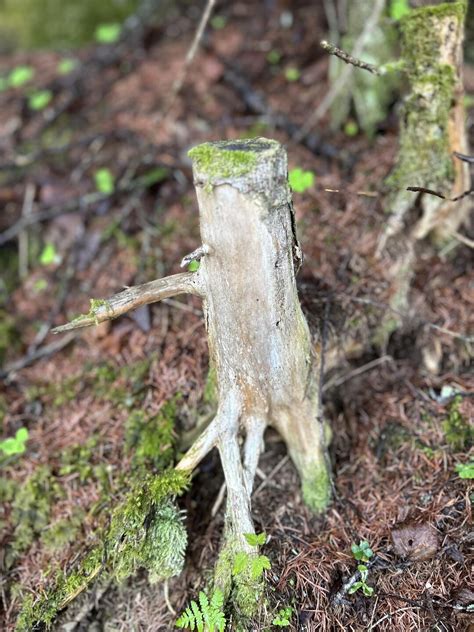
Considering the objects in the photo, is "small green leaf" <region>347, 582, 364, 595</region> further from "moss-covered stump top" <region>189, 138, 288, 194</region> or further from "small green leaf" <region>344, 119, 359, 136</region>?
"small green leaf" <region>344, 119, 359, 136</region>

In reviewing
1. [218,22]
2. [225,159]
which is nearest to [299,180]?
[225,159]

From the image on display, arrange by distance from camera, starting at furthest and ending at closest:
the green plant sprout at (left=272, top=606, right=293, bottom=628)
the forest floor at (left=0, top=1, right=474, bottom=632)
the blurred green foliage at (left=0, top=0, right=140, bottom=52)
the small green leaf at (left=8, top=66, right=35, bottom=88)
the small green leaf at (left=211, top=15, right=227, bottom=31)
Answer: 1. the blurred green foliage at (left=0, top=0, right=140, bottom=52)
2. the small green leaf at (left=211, top=15, right=227, bottom=31)
3. the small green leaf at (left=8, top=66, right=35, bottom=88)
4. the forest floor at (left=0, top=1, right=474, bottom=632)
5. the green plant sprout at (left=272, top=606, right=293, bottom=628)

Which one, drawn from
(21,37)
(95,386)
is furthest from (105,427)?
(21,37)

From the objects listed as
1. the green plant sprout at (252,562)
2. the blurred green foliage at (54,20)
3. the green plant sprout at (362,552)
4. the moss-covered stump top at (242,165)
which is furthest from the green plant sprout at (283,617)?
the blurred green foliage at (54,20)

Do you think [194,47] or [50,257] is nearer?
[194,47]

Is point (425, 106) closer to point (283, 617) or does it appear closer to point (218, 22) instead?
point (283, 617)

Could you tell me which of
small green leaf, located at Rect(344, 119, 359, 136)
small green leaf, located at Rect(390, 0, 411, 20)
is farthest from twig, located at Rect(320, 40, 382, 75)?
small green leaf, located at Rect(344, 119, 359, 136)
